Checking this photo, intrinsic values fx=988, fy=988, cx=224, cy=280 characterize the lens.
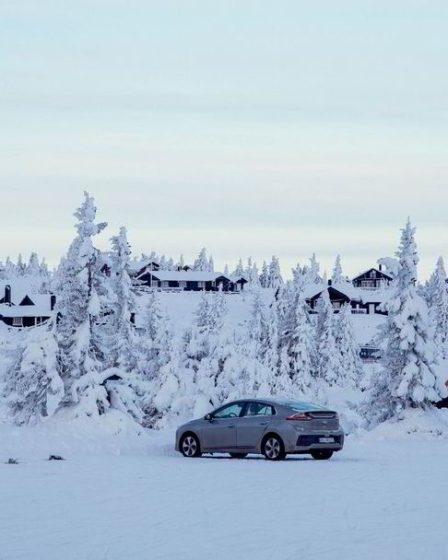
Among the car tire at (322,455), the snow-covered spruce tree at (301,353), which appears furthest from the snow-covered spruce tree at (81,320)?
the snow-covered spruce tree at (301,353)

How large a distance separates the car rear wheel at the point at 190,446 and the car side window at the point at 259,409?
Result: 5.42 ft

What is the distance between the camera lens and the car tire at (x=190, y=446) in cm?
2448

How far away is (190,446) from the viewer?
24.7 metres

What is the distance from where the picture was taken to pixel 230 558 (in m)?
10.2

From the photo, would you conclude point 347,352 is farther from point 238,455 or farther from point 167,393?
point 238,455

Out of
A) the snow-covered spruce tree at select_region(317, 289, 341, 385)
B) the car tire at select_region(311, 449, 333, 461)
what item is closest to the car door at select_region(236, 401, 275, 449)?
the car tire at select_region(311, 449, 333, 461)

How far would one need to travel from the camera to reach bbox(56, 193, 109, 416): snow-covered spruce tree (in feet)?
102

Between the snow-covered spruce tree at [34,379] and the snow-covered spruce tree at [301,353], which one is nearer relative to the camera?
the snow-covered spruce tree at [34,379]

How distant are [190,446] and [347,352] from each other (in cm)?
7253

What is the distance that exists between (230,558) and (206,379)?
32557 millimetres

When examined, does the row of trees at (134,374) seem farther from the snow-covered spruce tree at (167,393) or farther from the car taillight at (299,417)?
the car taillight at (299,417)

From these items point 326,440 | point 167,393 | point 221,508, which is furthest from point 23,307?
point 221,508

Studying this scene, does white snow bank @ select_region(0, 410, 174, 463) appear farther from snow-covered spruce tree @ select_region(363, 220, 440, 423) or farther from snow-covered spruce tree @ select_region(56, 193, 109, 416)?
snow-covered spruce tree @ select_region(363, 220, 440, 423)

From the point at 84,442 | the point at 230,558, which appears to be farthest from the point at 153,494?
the point at 84,442
